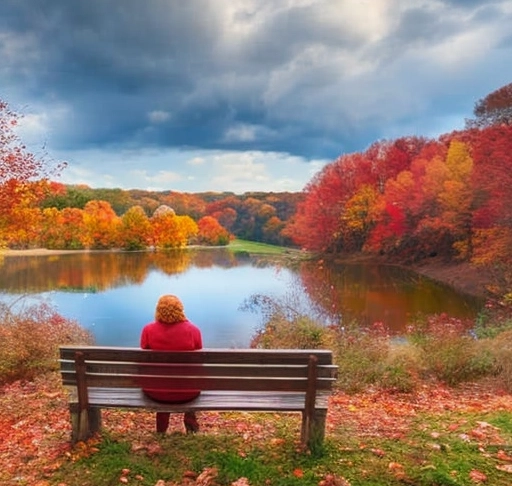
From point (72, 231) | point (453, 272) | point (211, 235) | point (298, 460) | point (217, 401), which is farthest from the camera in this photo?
point (211, 235)

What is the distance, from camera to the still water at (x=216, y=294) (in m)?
15.5

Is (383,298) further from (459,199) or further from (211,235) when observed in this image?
(211,235)

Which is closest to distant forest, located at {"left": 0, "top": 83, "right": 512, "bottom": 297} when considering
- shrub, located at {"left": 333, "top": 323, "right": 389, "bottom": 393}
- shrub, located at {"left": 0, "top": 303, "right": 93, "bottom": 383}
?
shrub, located at {"left": 0, "top": 303, "right": 93, "bottom": 383}

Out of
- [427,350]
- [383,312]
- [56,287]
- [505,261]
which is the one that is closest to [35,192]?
[427,350]

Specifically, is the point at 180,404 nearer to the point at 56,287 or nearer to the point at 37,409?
the point at 37,409

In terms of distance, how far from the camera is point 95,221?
56875mm

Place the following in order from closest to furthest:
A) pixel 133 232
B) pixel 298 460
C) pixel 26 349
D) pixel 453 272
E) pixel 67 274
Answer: pixel 298 460 < pixel 26 349 < pixel 453 272 < pixel 67 274 < pixel 133 232

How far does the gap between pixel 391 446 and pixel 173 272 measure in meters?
31.5

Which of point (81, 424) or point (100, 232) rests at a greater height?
point (100, 232)

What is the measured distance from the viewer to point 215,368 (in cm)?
351

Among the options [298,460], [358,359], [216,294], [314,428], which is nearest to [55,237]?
[216,294]

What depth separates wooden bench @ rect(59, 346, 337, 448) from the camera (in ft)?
11.5

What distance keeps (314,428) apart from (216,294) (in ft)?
64.5

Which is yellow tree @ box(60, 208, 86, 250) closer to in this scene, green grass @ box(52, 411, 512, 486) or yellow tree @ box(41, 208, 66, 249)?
yellow tree @ box(41, 208, 66, 249)
